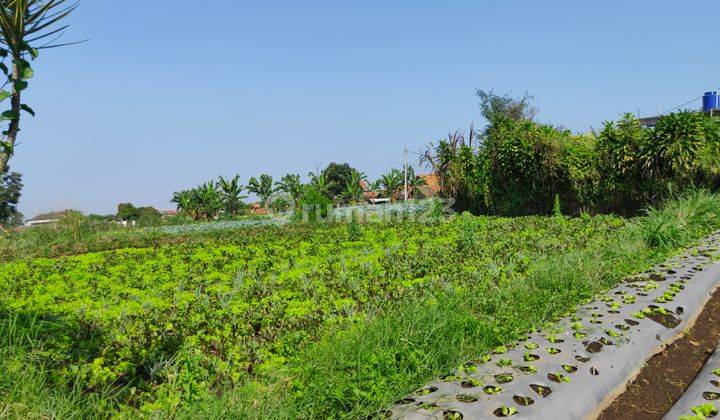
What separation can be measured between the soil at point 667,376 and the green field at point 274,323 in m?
0.87

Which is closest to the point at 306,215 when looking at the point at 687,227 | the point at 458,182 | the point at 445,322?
the point at 458,182

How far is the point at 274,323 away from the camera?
14.9 ft

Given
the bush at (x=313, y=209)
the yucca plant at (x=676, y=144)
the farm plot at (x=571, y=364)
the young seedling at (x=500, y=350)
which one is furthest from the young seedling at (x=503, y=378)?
the bush at (x=313, y=209)

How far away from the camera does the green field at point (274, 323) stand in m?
2.87

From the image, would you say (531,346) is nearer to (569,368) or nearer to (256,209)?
(569,368)

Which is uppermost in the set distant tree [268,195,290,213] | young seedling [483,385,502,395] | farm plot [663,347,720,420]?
distant tree [268,195,290,213]

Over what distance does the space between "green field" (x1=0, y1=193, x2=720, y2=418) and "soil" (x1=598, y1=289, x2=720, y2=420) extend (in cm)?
87

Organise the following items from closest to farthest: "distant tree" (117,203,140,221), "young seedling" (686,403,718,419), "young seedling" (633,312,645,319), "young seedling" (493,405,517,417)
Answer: "young seedling" (493,405,517,417) → "young seedling" (686,403,718,419) → "young seedling" (633,312,645,319) → "distant tree" (117,203,140,221)

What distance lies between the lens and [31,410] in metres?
2.50

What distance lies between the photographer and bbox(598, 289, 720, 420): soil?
10.7ft

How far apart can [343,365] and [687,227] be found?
8.88 meters

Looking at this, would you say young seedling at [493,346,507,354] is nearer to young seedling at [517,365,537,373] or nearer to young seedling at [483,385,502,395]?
young seedling at [517,365,537,373]

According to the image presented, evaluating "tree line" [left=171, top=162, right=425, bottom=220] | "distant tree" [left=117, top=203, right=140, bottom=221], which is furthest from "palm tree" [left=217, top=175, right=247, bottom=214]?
"distant tree" [left=117, top=203, right=140, bottom=221]

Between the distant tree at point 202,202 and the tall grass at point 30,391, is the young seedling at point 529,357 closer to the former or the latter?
the tall grass at point 30,391
